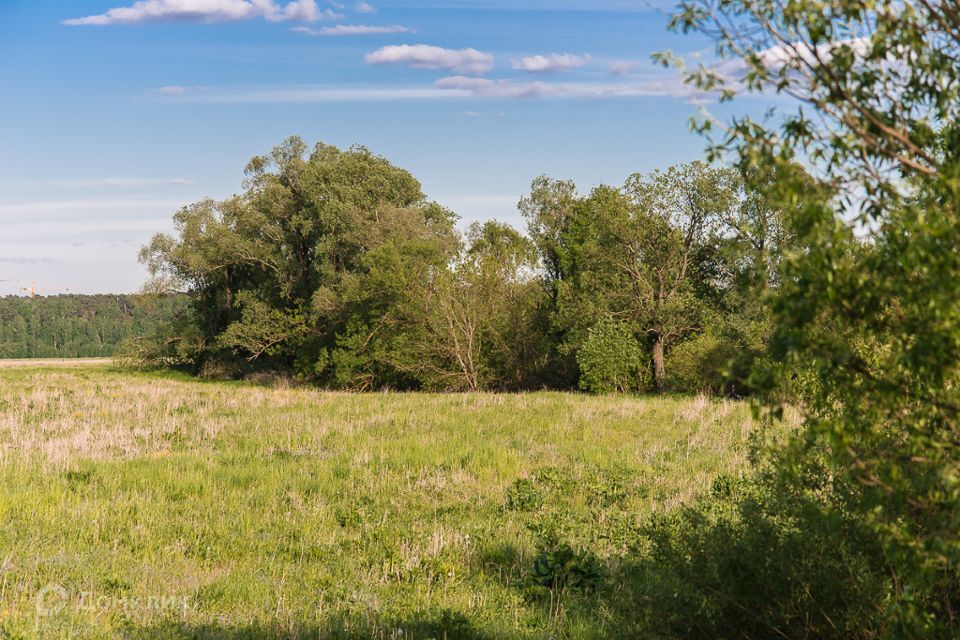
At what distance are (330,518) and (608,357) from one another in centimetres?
2698

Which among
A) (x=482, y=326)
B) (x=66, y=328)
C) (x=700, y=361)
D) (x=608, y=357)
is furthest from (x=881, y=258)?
(x=66, y=328)

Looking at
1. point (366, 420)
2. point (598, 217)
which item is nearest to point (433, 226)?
point (598, 217)

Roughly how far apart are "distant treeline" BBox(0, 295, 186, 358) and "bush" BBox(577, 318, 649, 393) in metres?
119

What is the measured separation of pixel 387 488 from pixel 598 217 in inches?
1102

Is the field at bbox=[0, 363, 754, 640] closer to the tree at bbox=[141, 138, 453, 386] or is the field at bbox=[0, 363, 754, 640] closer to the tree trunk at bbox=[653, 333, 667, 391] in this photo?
the tree trunk at bbox=[653, 333, 667, 391]

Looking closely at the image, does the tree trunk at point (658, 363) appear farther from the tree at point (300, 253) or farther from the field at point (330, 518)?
the field at point (330, 518)

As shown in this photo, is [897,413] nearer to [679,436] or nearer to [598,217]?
[679,436]

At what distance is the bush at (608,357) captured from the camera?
1436 inches

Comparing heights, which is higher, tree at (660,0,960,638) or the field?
tree at (660,0,960,638)

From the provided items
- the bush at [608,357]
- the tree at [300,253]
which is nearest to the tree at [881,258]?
the bush at [608,357]

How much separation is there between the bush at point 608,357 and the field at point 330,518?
15.7 meters

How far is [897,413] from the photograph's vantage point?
3.95 m

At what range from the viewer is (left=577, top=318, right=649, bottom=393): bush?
36.5 meters

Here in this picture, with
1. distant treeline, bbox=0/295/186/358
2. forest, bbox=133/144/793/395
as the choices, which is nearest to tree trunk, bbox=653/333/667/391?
forest, bbox=133/144/793/395
